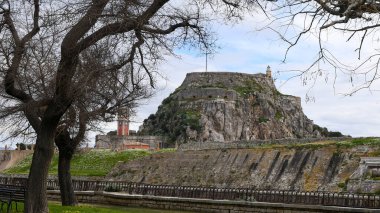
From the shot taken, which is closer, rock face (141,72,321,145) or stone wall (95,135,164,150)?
stone wall (95,135,164,150)

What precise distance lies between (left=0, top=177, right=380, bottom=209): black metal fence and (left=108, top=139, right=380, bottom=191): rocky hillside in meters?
4.14

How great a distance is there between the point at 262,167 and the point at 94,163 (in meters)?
19.6

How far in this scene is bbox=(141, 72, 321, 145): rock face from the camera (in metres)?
78.6

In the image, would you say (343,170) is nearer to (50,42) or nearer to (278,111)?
(50,42)

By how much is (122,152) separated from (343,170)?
26.2m

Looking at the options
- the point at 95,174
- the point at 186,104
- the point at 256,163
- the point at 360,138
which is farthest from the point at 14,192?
the point at 186,104

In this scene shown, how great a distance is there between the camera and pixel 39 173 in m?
15.2

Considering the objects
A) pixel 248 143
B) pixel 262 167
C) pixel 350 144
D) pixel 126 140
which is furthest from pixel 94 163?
pixel 350 144

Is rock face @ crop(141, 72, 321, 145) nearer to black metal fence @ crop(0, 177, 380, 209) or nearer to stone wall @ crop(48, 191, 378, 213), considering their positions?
black metal fence @ crop(0, 177, 380, 209)

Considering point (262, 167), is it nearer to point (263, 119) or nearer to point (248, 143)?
point (248, 143)

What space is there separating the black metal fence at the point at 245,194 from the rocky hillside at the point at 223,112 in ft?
132

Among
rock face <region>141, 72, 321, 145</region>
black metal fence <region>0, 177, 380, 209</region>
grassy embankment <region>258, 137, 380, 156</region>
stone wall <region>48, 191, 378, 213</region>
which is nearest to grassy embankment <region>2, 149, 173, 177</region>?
black metal fence <region>0, 177, 380, 209</region>

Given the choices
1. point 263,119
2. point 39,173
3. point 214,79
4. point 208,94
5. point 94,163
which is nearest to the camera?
point 39,173

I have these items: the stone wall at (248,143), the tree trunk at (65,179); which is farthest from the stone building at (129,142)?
the tree trunk at (65,179)
